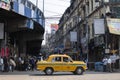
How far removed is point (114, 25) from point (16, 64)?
1312cm

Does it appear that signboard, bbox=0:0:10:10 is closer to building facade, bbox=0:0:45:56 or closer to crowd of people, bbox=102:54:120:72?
building facade, bbox=0:0:45:56

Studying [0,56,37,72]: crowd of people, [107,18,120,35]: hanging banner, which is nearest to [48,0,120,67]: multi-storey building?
[107,18,120,35]: hanging banner

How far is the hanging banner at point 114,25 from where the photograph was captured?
45.6 m

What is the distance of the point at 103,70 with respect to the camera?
44.1 m

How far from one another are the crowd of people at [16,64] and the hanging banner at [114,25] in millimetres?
10976

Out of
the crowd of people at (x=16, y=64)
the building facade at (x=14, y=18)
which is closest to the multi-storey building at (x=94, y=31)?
the building facade at (x=14, y=18)

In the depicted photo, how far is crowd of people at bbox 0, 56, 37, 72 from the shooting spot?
42.6 meters

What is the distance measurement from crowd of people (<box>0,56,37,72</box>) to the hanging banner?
10976 millimetres

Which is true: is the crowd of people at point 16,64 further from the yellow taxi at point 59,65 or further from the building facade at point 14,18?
the yellow taxi at point 59,65

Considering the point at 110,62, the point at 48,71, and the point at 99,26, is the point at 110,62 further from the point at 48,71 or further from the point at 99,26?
the point at 48,71

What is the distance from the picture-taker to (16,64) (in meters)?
47.8

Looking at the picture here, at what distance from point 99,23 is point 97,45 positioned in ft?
21.7

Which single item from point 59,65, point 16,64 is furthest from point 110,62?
point 16,64

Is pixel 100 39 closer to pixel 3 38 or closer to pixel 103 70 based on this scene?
pixel 103 70
